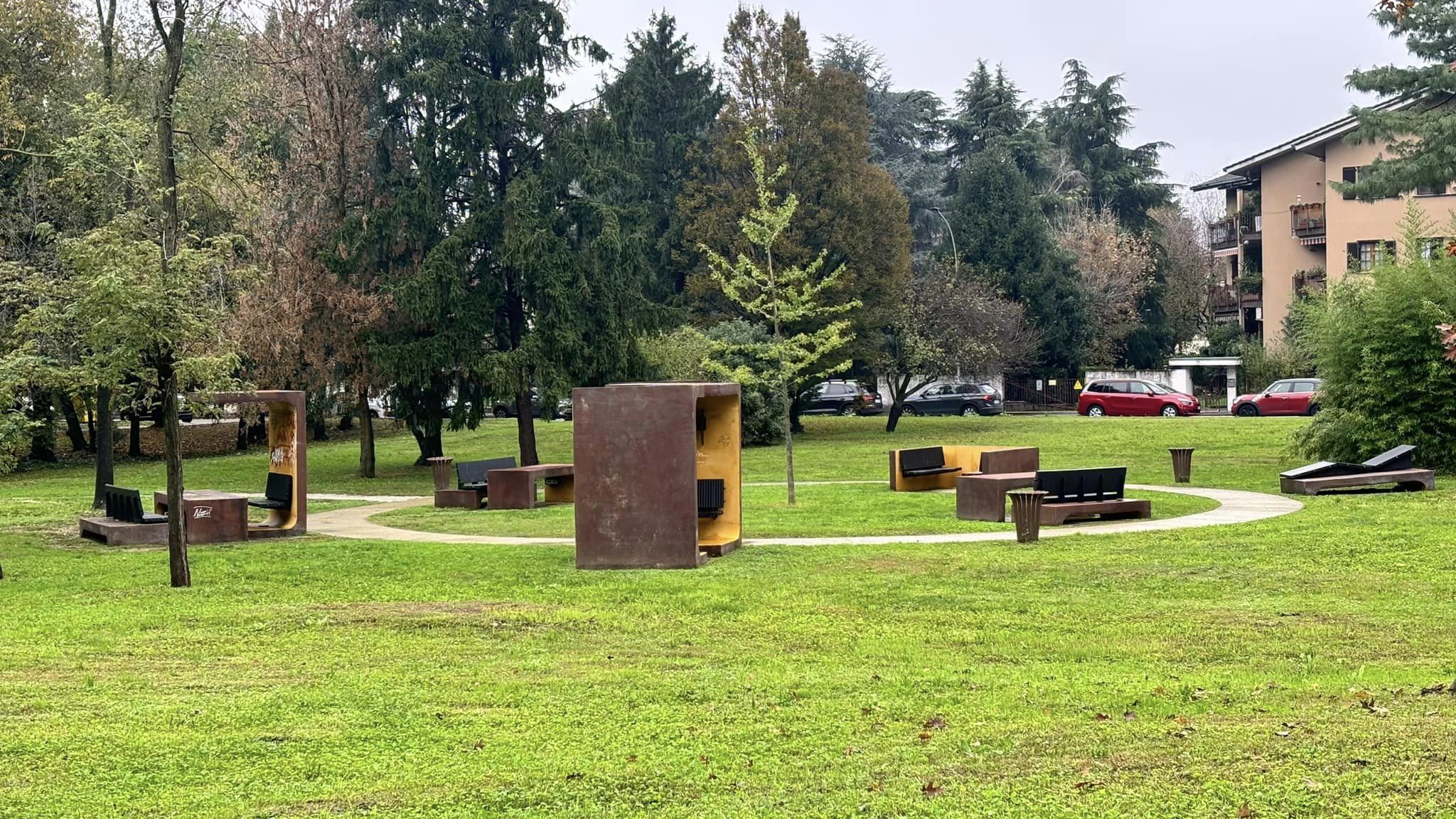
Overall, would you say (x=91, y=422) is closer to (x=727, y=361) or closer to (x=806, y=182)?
(x=727, y=361)

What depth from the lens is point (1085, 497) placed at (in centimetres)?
1938

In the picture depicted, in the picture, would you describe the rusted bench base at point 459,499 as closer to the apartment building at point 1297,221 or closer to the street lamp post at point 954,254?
the street lamp post at point 954,254

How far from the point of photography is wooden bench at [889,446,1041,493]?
951 inches

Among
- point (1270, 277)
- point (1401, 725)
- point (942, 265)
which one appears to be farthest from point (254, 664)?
point (1270, 277)

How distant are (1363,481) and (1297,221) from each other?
131 feet

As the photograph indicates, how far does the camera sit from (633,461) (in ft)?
51.1

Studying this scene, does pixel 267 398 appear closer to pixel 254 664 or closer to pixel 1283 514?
pixel 254 664

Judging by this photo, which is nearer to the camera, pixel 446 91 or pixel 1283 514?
pixel 1283 514

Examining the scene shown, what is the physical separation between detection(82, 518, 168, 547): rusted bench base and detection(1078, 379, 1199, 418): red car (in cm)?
3513

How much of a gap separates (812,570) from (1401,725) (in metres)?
8.05

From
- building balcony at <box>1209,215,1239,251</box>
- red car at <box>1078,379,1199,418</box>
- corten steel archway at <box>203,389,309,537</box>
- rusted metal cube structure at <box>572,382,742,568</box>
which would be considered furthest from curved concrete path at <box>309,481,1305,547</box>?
building balcony at <box>1209,215,1239,251</box>

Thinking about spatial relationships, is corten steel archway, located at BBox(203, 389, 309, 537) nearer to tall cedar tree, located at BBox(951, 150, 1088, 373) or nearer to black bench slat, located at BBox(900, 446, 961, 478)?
black bench slat, located at BBox(900, 446, 961, 478)

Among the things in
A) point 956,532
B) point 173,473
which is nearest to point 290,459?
point 173,473

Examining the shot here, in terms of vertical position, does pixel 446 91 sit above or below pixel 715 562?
above
